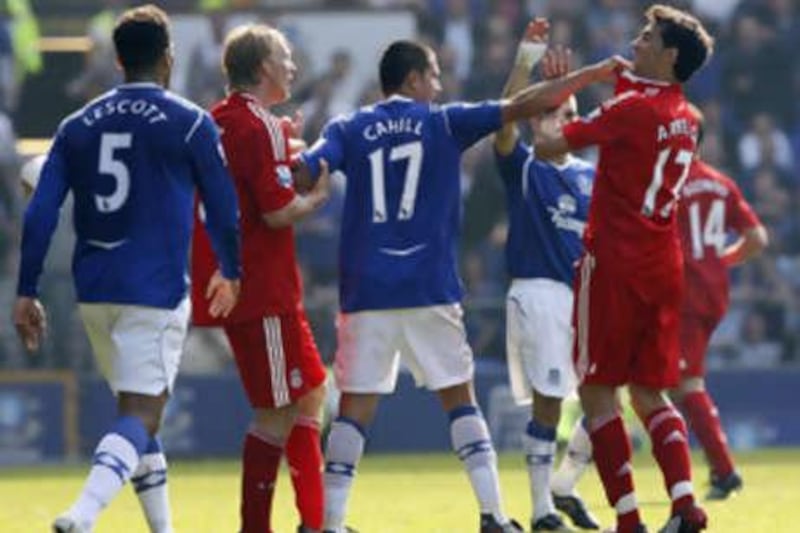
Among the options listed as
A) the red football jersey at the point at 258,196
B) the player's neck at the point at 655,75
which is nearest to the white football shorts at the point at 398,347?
the red football jersey at the point at 258,196

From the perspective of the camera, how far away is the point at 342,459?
42.2 ft

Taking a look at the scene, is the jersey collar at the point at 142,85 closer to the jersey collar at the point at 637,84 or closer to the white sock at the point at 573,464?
the jersey collar at the point at 637,84

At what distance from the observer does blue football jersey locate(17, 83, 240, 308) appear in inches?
465

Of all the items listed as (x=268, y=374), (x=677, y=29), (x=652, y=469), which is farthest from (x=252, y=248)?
(x=652, y=469)

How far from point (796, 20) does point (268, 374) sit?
48.3 ft

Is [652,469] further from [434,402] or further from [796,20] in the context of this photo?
[796,20]

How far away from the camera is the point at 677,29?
12.6 metres

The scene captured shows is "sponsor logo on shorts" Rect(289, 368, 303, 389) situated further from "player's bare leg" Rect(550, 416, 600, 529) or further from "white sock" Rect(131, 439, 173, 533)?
"player's bare leg" Rect(550, 416, 600, 529)

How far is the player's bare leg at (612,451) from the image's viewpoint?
1255cm

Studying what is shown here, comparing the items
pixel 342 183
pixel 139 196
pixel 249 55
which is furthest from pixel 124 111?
pixel 342 183

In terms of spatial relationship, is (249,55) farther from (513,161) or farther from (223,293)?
(513,161)

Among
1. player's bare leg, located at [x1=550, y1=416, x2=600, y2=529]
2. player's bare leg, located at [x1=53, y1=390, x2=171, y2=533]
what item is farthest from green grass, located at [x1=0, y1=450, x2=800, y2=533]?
player's bare leg, located at [x1=53, y1=390, x2=171, y2=533]

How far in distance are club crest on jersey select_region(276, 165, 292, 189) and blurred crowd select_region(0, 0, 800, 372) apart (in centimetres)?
875

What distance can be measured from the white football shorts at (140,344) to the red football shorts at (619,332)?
72.2 inches
